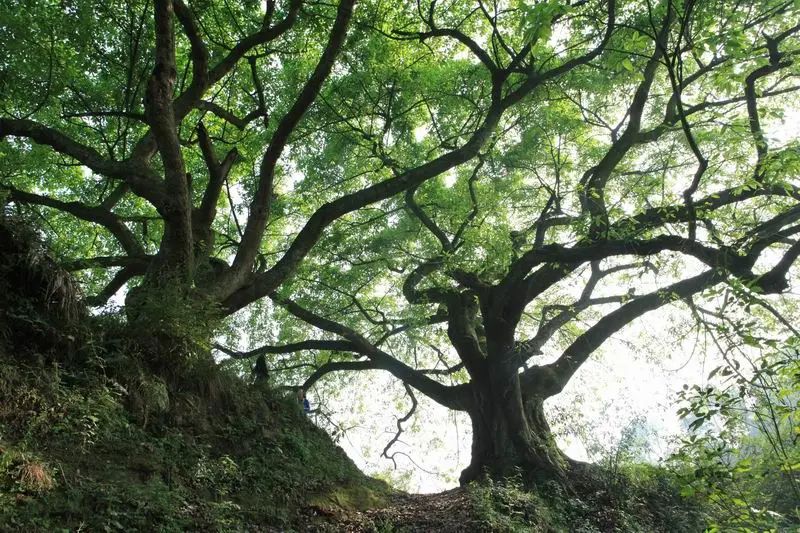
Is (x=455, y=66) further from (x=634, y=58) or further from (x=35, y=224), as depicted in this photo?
(x=35, y=224)

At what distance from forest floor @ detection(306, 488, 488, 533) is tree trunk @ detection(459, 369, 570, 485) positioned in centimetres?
135

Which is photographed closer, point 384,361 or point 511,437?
point 511,437

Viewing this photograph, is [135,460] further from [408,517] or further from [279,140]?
[279,140]

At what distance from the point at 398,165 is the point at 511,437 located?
514cm

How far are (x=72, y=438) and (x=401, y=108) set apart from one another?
7.28 meters

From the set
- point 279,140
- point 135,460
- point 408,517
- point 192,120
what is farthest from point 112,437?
point 192,120

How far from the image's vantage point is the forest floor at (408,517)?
596 centimetres

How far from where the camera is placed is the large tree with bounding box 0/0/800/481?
6.89 metres

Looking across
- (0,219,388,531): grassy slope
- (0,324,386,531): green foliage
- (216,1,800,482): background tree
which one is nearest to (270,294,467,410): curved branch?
(216,1,800,482): background tree

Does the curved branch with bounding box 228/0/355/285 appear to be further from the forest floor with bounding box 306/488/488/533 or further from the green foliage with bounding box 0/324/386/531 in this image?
the forest floor with bounding box 306/488/488/533

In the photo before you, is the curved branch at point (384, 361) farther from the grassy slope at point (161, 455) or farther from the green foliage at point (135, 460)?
the green foliage at point (135, 460)

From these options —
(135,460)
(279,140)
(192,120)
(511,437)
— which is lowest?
(135,460)

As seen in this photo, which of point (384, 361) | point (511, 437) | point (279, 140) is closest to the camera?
point (279, 140)

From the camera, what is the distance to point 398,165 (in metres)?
Result: 9.77
